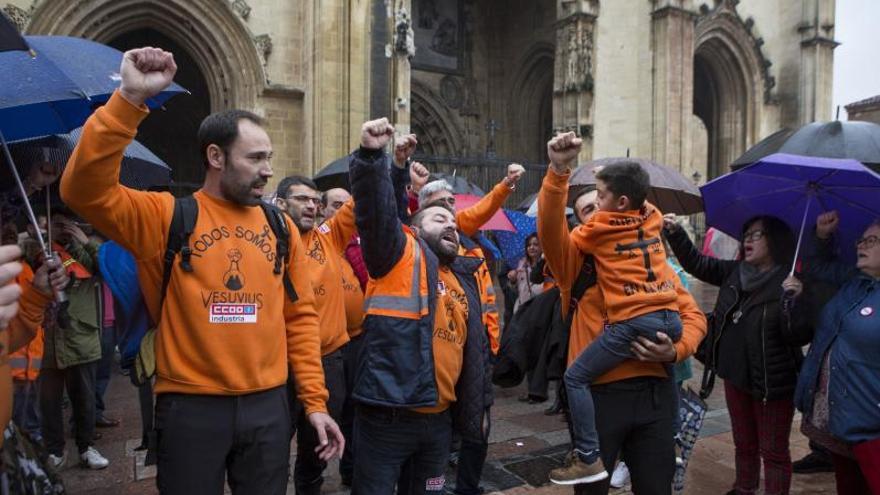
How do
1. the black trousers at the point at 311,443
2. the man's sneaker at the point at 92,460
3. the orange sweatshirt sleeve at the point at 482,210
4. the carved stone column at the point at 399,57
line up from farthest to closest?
1. the carved stone column at the point at 399,57
2. the man's sneaker at the point at 92,460
3. the orange sweatshirt sleeve at the point at 482,210
4. the black trousers at the point at 311,443

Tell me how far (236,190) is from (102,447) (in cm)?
397

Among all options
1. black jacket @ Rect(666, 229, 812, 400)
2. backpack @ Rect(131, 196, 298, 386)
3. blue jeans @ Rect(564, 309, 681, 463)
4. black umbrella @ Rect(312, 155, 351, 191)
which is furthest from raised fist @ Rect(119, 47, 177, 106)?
black umbrella @ Rect(312, 155, 351, 191)

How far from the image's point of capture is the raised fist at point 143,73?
1973mm

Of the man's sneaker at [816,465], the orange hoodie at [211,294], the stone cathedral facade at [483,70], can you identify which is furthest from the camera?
the stone cathedral facade at [483,70]

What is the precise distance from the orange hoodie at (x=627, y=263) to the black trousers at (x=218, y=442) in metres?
1.60

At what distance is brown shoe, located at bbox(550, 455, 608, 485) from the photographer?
297 cm

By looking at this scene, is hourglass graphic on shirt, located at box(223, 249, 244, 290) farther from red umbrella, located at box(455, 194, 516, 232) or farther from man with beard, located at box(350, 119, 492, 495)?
red umbrella, located at box(455, 194, 516, 232)

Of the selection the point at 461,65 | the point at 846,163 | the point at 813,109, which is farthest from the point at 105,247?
the point at 813,109

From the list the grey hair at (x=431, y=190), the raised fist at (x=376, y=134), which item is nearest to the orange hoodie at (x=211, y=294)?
the raised fist at (x=376, y=134)

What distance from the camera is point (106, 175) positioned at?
1.99m

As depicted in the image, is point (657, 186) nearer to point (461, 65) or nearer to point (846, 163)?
point (846, 163)

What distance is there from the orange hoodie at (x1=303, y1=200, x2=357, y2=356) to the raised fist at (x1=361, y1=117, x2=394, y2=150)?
1137 mm

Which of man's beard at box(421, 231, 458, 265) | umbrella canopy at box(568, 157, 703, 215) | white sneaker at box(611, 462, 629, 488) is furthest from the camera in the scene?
umbrella canopy at box(568, 157, 703, 215)

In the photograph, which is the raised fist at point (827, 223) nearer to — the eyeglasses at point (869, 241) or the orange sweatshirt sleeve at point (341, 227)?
the eyeglasses at point (869, 241)
